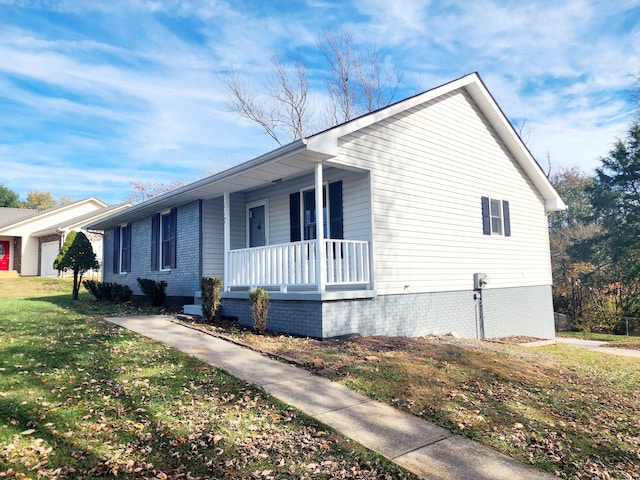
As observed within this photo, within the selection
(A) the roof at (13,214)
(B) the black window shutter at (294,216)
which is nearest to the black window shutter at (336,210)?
(B) the black window shutter at (294,216)

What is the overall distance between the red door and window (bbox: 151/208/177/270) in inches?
895

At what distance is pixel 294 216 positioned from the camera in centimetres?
1148

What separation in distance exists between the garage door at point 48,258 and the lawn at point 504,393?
25.6 meters

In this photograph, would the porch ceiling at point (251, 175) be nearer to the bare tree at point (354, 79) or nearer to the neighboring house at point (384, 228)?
the neighboring house at point (384, 228)

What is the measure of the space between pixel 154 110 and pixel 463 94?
51.4 ft

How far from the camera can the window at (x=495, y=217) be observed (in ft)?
42.7

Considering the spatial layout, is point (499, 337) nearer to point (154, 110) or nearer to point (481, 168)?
point (481, 168)

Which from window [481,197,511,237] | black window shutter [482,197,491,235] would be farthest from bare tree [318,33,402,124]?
black window shutter [482,197,491,235]

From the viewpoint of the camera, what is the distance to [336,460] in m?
3.70

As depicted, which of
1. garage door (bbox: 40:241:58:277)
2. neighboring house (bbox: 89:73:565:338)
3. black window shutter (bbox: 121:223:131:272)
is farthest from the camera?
garage door (bbox: 40:241:58:277)

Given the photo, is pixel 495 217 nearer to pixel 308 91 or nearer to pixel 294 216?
pixel 294 216

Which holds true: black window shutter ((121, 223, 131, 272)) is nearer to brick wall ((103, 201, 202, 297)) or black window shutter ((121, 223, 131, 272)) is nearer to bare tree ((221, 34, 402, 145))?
brick wall ((103, 201, 202, 297))

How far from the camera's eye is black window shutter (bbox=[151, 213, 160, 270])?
1509cm

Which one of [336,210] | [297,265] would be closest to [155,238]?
[336,210]
